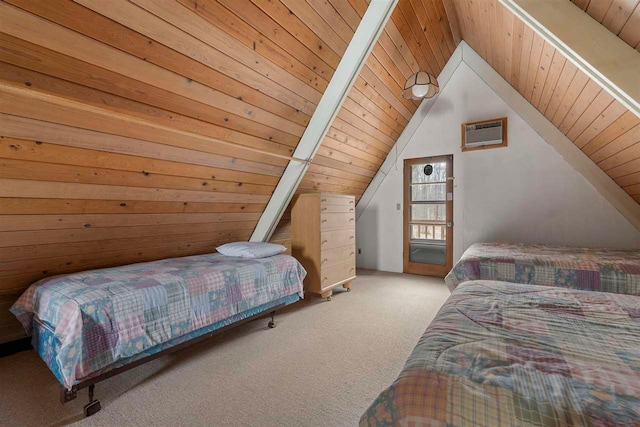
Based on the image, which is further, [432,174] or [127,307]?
[432,174]

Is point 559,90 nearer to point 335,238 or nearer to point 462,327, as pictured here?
point 335,238

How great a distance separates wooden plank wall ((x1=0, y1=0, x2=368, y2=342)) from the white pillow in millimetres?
345

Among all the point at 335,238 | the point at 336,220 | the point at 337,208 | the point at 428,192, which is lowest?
the point at 335,238

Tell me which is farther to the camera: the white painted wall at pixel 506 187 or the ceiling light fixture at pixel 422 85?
the white painted wall at pixel 506 187

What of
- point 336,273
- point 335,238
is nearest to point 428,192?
point 335,238

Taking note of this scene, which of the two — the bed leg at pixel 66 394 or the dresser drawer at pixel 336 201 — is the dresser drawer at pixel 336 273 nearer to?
the dresser drawer at pixel 336 201

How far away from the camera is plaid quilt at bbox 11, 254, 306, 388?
5.01 ft

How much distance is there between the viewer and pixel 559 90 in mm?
2639

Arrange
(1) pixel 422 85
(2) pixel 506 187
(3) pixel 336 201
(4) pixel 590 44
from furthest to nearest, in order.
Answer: (2) pixel 506 187 → (3) pixel 336 201 → (1) pixel 422 85 → (4) pixel 590 44

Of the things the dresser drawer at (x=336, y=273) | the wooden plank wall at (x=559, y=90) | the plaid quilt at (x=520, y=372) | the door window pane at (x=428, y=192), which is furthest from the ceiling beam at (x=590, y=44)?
the door window pane at (x=428, y=192)

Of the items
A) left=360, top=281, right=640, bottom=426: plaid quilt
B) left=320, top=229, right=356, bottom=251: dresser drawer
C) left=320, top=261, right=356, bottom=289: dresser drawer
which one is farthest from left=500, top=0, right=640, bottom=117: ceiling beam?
left=320, top=261, right=356, bottom=289: dresser drawer

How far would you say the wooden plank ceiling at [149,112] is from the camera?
1.45 metres

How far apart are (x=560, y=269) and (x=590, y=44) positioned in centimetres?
153

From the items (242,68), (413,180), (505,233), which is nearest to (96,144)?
(242,68)
